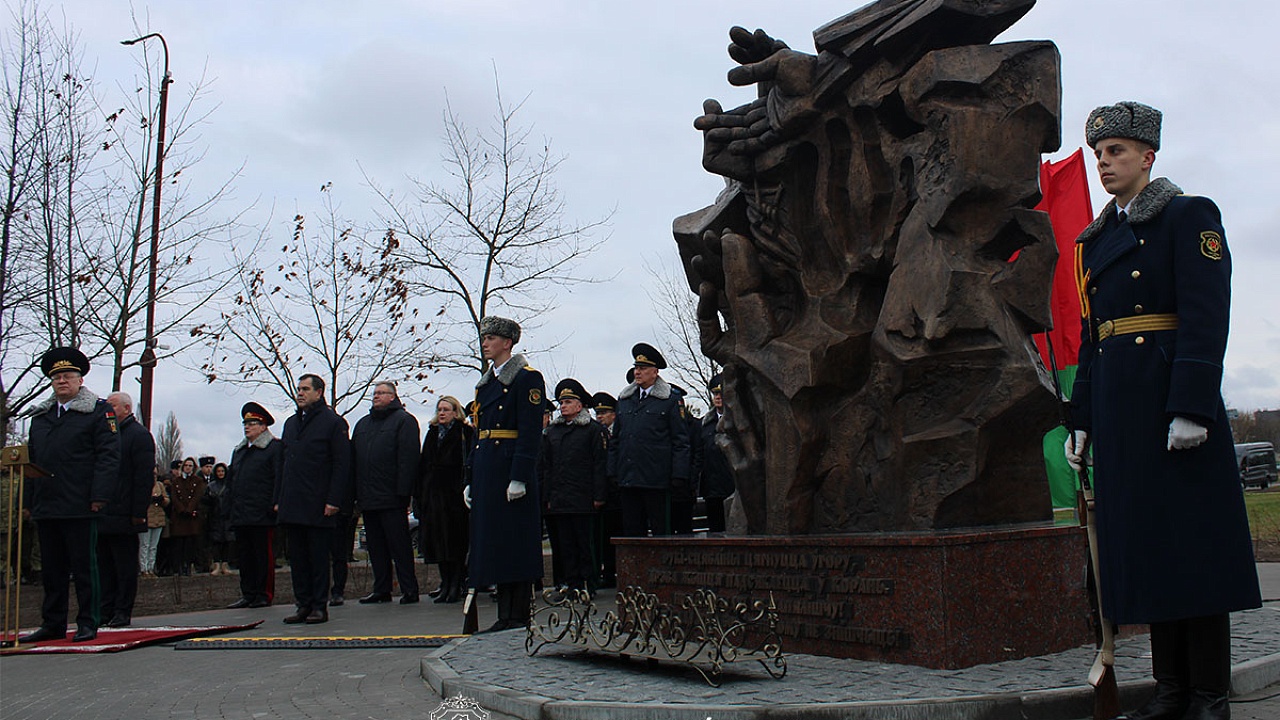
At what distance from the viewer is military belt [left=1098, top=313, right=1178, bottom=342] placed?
4047 millimetres

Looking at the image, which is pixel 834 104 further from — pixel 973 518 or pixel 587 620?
pixel 587 620

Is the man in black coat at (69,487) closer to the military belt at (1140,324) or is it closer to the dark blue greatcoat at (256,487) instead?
the dark blue greatcoat at (256,487)

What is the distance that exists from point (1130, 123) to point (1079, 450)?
4.26 feet

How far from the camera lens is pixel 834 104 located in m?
6.76

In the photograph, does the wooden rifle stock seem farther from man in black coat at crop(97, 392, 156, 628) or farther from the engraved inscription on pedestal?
man in black coat at crop(97, 392, 156, 628)

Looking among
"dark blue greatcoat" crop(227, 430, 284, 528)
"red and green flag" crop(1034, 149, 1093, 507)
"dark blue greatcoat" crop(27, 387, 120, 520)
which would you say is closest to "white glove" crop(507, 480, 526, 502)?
"dark blue greatcoat" crop(27, 387, 120, 520)

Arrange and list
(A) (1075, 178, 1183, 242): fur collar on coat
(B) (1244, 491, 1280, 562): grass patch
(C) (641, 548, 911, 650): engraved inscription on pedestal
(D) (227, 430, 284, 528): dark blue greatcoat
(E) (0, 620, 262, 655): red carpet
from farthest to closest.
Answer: (B) (1244, 491, 1280, 562): grass patch
(D) (227, 430, 284, 528): dark blue greatcoat
(E) (0, 620, 262, 655): red carpet
(C) (641, 548, 911, 650): engraved inscription on pedestal
(A) (1075, 178, 1183, 242): fur collar on coat

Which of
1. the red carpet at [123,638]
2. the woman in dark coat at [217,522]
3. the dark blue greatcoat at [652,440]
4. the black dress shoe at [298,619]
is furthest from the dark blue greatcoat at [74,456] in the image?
the woman in dark coat at [217,522]

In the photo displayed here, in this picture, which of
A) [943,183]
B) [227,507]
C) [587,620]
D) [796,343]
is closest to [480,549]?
[587,620]

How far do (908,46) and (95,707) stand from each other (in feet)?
18.4

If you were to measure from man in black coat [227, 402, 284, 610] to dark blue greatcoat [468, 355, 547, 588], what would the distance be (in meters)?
4.03

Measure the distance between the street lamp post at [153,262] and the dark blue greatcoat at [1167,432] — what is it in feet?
45.4

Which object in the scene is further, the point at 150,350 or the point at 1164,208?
the point at 150,350

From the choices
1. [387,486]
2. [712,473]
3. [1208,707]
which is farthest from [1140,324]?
[712,473]
